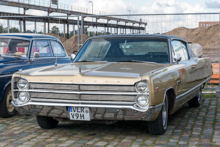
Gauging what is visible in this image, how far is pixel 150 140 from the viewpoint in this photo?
16.7ft

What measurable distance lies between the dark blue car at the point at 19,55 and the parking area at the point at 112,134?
49 centimetres

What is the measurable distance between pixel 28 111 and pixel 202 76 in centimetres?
410

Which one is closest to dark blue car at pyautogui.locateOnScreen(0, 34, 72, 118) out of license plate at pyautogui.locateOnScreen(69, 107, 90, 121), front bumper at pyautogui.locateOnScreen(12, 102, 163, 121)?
front bumper at pyautogui.locateOnScreen(12, 102, 163, 121)

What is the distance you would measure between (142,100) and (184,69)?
1.84 m

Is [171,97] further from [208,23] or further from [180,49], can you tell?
[208,23]

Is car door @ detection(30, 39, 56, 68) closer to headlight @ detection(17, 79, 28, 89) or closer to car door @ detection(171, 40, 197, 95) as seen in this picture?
headlight @ detection(17, 79, 28, 89)

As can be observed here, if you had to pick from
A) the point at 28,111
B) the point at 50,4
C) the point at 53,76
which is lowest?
the point at 28,111

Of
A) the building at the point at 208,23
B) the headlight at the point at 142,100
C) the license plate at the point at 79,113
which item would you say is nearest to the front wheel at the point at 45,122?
the license plate at the point at 79,113

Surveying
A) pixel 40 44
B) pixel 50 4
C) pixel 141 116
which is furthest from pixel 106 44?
pixel 50 4

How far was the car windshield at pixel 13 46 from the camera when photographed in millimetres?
7867

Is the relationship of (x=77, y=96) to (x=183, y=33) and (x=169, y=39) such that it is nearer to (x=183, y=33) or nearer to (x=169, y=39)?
(x=169, y=39)

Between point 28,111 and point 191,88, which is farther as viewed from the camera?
point 191,88

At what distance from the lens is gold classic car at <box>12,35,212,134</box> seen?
15.6 ft

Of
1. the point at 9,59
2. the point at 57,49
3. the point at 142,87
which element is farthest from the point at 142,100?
the point at 57,49
